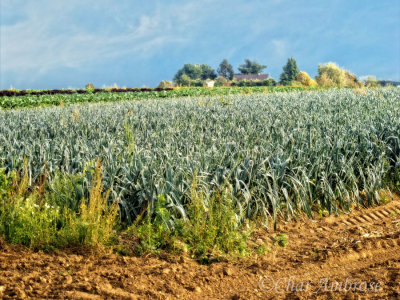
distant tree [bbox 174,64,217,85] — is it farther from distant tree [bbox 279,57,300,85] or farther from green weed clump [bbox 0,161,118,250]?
green weed clump [bbox 0,161,118,250]

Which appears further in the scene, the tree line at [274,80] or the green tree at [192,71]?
the green tree at [192,71]

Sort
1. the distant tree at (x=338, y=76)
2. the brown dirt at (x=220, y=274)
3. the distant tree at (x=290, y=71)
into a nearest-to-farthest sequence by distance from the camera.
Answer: the brown dirt at (x=220, y=274)
the distant tree at (x=338, y=76)
the distant tree at (x=290, y=71)

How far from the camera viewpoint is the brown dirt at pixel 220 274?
317cm

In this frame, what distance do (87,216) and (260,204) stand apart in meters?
2.03

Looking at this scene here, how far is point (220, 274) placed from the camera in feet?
11.3

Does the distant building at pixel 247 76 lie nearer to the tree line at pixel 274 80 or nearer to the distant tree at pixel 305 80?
the tree line at pixel 274 80

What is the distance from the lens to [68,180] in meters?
4.77

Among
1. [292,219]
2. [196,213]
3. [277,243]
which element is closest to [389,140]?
[292,219]

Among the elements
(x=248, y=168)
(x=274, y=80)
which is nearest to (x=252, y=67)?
(x=274, y=80)

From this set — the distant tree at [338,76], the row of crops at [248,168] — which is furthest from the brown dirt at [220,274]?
the distant tree at [338,76]

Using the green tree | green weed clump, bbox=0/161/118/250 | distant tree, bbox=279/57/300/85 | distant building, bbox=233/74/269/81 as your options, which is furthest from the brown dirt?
distant building, bbox=233/74/269/81

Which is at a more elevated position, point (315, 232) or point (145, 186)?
point (145, 186)

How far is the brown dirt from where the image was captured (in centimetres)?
317

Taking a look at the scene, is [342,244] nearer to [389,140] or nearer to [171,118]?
[389,140]
